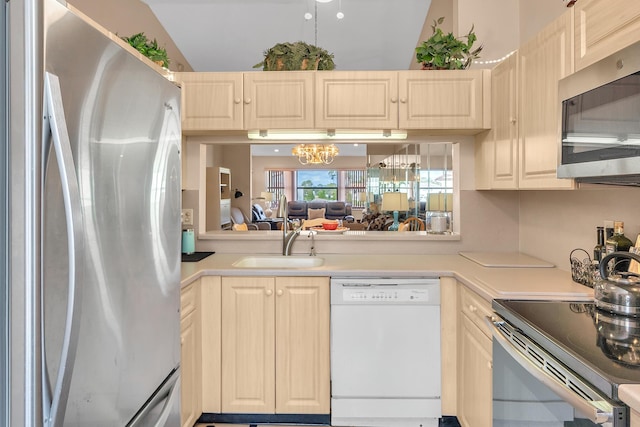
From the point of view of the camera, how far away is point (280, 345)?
7.29 feet

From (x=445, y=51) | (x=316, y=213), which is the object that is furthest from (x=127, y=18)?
(x=316, y=213)

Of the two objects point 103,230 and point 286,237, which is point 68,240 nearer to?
point 103,230

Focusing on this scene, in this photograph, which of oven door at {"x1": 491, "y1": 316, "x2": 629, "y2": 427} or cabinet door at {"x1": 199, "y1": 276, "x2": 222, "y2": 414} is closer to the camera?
oven door at {"x1": 491, "y1": 316, "x2": 629, "y2": 427}

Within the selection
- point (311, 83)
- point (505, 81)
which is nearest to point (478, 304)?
point (505, 81)

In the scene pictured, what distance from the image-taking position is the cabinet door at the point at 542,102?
1.67 m

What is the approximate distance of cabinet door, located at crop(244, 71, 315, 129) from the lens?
97.3 inches

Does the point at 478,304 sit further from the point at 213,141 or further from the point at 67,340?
the point at 213,141

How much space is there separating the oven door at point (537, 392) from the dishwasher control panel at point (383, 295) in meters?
0.62

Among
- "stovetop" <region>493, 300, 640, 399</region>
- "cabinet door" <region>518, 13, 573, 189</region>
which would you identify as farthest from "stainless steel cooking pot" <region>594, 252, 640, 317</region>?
"cabinet door" <region>518, 13, 573, 189</region>

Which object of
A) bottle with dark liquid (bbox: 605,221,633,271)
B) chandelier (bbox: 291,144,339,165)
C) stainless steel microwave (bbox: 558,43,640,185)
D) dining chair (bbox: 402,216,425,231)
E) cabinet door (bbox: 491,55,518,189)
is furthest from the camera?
chandelier (bbox: 291,144,339,165)

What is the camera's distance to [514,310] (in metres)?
1.49

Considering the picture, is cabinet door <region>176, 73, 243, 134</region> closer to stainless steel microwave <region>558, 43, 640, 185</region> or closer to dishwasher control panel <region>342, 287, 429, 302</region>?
dishwasher control panel <region>342, 287, 429, 302</region>

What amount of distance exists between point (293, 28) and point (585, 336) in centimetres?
460

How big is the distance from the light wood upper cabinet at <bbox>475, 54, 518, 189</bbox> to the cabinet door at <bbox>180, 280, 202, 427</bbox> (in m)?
1.73
